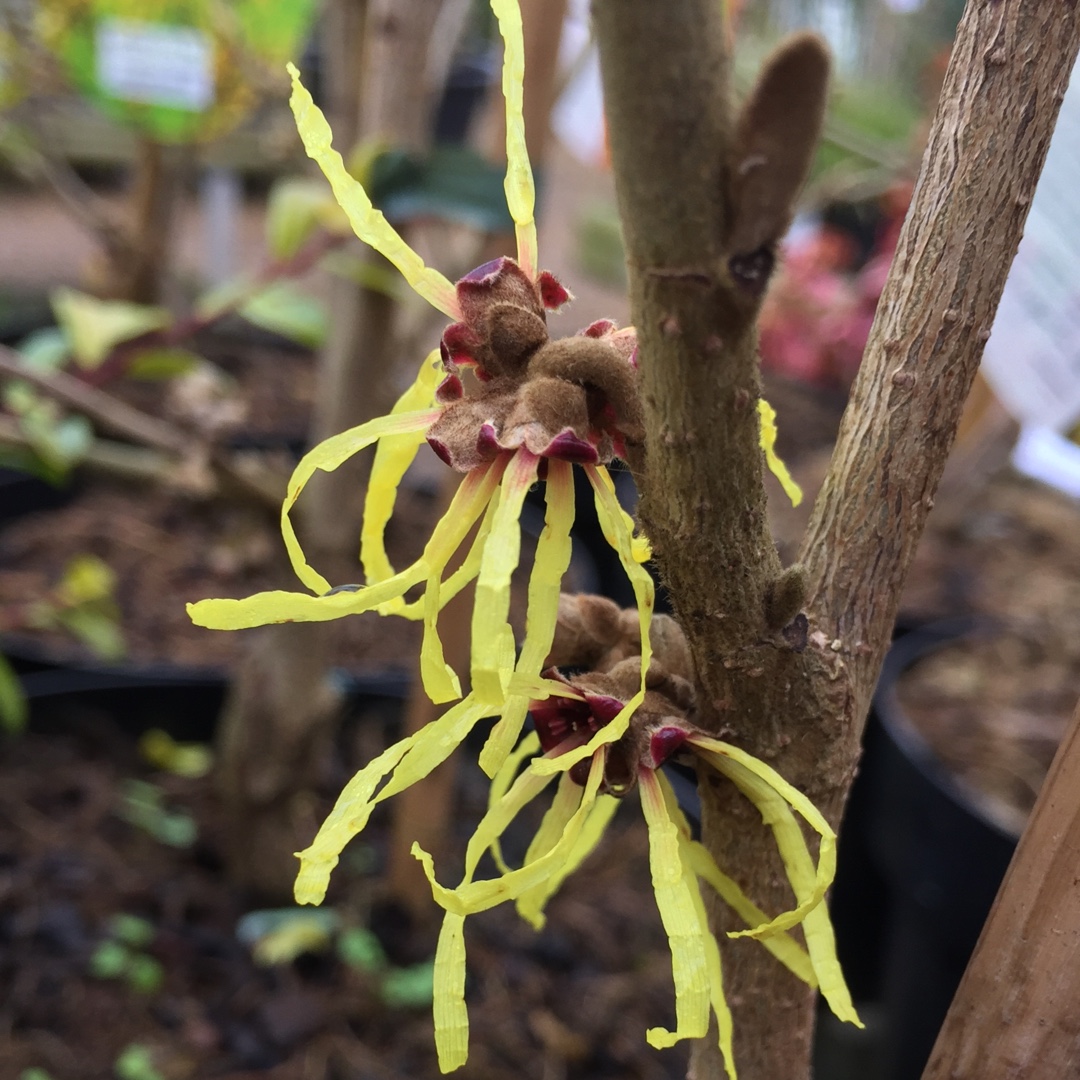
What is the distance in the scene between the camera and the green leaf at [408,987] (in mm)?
987

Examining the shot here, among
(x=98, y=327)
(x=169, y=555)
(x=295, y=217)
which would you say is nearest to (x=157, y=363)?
(x=98, y=327)

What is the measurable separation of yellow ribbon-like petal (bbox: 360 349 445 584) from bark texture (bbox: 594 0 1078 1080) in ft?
0.28

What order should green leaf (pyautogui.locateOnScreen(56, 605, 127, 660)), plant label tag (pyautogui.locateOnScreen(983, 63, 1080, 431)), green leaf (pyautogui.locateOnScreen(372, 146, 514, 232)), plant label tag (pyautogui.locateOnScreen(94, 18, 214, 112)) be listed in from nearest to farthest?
1. plant label tag (pyautogui.locateOnScreen(983, 63, 1080, 431))
2. green leaf (pyautogui.locateOnScreen(372, 146, 514, 232))
3. green leaf (pyautogui.locateOnScreen(56, 605, 127, 660))
4. plant label tag (pyautogui.locateOnScreen(94, 18, 214, 112))

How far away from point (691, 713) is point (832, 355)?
2135 mm

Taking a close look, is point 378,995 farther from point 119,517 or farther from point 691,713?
point 119,517

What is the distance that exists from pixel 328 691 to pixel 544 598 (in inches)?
32.1

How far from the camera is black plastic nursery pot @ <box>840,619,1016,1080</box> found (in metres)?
0.88

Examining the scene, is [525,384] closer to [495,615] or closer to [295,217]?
[495,615]

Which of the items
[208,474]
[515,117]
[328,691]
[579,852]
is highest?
[515,117]

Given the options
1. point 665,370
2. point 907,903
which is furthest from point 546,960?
point 665,370

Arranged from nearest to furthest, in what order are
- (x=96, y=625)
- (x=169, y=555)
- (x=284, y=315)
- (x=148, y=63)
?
1. (x=284, y=315)
2. (x=96, y=625)
3. (x=148, y=63)
4. (x=169, y=555)

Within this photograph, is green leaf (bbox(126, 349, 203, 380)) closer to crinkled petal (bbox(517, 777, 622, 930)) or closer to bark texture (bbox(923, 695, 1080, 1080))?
crinkled petal (bbox(517, 777, 622, 930))

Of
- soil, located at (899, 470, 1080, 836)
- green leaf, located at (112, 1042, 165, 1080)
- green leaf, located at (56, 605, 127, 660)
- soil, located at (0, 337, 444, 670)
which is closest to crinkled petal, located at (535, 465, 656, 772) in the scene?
soil, located at (899, 470, 1080, 836)

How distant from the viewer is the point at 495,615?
0.81 ft
